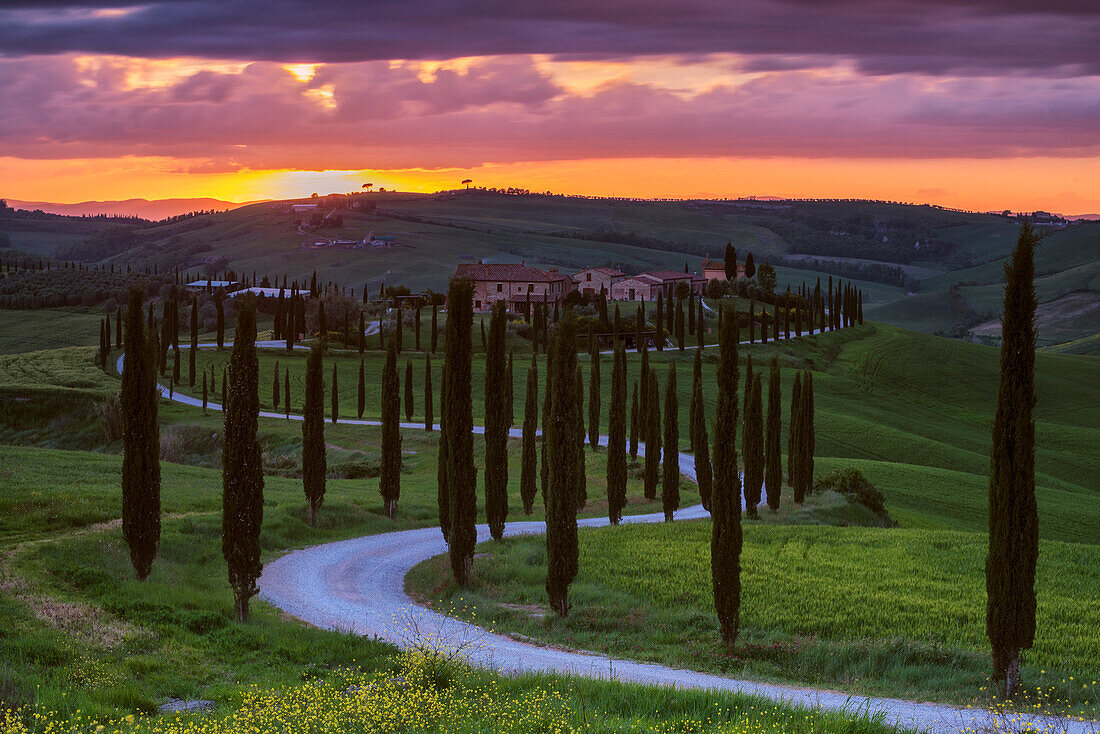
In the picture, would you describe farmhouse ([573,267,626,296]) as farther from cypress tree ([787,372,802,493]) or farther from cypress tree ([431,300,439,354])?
cypress tree ([787,372,802,493])

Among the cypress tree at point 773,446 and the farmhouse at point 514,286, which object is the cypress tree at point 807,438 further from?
the farmhouse at point 514,286

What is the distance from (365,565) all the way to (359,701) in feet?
63.4

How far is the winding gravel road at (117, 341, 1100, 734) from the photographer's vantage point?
59.7 ft

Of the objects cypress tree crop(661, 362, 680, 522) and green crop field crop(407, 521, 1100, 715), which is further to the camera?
cypress tree crop(661, 362, 680, 522)

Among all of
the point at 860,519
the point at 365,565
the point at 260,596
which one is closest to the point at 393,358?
the point at 365,565

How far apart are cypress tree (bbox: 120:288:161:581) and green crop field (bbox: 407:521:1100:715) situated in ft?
28.4

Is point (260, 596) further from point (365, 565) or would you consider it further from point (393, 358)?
point (393, 358)

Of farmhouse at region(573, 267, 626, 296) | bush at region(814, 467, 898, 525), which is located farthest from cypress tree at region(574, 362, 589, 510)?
farmhouse at region(573, 267, 626, 296)

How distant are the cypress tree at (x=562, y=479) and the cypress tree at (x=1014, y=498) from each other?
1145 cm

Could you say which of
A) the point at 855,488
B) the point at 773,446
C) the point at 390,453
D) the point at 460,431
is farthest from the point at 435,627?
the point at 855,488

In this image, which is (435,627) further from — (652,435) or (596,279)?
(596,279)

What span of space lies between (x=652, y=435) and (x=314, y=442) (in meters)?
18.2

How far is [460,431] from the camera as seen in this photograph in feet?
102

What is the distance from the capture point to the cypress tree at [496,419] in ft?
108
